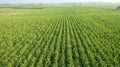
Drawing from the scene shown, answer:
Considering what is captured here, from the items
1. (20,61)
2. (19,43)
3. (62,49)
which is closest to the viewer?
(20,61)

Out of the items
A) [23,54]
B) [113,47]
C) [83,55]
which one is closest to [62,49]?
[83,55]

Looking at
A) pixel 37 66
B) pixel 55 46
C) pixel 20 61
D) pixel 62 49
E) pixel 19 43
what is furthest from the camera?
pixel 19 43

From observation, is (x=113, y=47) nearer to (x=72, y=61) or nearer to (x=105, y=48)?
(x=105, y=48)

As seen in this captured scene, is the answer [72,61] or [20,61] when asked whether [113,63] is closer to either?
[72,61]

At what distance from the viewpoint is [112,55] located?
13797mm

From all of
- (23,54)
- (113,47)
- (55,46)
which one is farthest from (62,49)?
(113,47)

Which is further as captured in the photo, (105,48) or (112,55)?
(105,48)

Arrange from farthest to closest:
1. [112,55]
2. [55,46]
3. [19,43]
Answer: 1. [19,43]
2. [55,46]
3. [112,55]

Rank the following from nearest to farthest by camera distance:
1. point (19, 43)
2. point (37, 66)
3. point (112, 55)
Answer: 1. point (37, 66)
2. point (112, 55)
3. point (19, 43)

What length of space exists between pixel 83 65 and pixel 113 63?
2.16m

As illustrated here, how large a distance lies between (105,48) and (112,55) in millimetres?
1843

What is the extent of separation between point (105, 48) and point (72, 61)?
454 cm

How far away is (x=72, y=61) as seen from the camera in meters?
12.4

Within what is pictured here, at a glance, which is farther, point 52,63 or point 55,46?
point 55,46
